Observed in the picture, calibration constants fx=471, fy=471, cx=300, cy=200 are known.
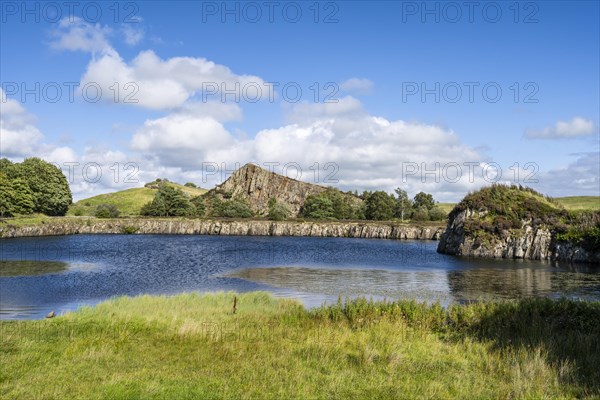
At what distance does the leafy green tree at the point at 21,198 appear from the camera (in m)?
108

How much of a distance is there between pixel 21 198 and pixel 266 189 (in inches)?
3845

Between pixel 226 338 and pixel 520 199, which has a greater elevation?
pixel 520 199

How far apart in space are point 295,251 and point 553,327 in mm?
57698

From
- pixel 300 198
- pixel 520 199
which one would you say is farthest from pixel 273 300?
pixel 300 198

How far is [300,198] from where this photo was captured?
627 feet

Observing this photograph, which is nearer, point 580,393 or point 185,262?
point 580,393

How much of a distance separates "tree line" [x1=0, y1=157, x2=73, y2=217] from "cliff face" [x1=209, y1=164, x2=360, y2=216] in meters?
70.7

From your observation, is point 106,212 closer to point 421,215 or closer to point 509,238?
point 421,215

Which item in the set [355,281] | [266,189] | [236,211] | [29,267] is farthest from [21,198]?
[266,189]

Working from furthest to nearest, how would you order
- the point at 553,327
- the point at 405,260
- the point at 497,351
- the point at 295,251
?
the point at 295,251, the point at 405,260, the point at 553,327, the point at 497,351

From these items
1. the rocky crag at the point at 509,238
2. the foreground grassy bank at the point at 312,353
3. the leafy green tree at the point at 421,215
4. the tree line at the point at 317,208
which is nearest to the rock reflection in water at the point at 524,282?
the rocky crag at the point at 509,238

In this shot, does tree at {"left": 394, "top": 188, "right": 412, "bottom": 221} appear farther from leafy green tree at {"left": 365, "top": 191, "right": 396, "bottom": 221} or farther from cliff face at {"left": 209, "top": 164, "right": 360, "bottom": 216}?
cliff face at {"left": 209, "top": 164, "right": 360, "bottom": 216}

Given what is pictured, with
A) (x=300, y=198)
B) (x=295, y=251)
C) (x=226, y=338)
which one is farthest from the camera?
(x=300, y=198)

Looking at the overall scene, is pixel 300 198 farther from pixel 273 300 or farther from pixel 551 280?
pixel 273 300
